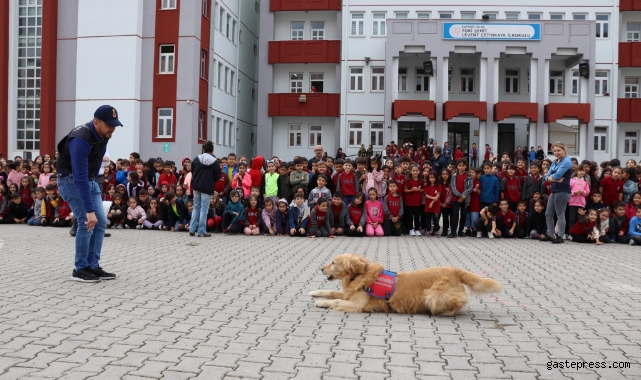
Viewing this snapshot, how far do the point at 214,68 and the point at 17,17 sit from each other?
416 inches

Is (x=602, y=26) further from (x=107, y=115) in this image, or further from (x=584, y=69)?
(x=107, y=115)

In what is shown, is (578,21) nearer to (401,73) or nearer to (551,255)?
(401,73)

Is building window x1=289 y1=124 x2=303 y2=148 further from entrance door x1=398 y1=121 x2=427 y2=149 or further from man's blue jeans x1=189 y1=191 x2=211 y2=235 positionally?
man's blue jeans x1=189 y1=191 x2=211 y2=235

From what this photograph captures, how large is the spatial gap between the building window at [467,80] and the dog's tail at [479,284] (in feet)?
119

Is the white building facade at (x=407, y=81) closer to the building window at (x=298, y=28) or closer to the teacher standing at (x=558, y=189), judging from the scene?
the building window at (x=298, y=28)

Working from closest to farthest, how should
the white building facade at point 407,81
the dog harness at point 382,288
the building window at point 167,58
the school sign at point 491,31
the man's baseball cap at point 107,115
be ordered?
the dog harness at point 382,288 → the man's baseball cap at point 107,115 → the building window at point 167,58 → the school sign at point 491,31 → the white building facade at point 407,81

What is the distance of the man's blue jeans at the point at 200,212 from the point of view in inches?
593

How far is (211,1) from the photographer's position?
117ft

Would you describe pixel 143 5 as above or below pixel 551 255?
above

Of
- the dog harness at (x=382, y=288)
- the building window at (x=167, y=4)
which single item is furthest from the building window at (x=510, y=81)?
the dog harness at (x=382, y=288)

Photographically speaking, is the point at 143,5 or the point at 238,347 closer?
the point at 238,347

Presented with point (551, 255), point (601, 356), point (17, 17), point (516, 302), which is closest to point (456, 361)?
point (601, 356)

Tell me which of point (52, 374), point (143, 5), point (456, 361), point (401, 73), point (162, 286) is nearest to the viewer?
point (52, 374)

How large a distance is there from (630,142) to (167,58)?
29608 millimetres
